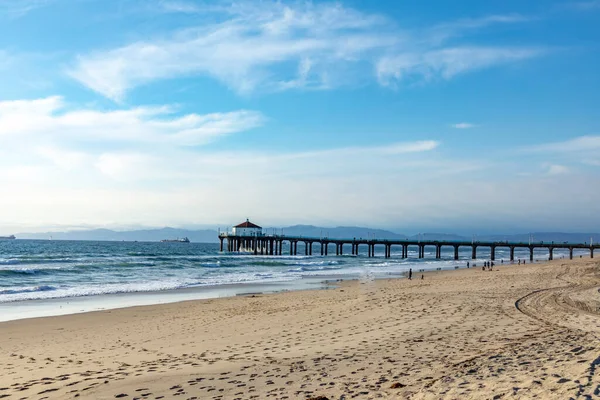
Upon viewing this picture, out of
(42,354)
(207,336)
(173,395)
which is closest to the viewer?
(173,395)

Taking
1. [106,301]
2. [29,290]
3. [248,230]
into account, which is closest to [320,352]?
[106,301]

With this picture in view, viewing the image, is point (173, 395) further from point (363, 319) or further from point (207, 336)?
point (363, 319)

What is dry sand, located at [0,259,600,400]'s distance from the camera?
249 inches

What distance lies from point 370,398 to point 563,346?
4168 mm

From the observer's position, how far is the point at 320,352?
8.73 m

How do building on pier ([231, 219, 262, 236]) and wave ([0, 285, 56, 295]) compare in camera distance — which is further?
building on pier ([231, 219, 262, 236])

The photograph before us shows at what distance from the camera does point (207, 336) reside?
36.5ft

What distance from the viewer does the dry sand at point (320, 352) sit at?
20.8ft

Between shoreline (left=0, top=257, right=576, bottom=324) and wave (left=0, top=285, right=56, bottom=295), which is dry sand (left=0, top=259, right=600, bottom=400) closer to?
shoreline (left=0, top=257, right=576, bottom=324)

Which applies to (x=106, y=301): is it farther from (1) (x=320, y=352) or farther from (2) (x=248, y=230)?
(2) (x=248, y=230)

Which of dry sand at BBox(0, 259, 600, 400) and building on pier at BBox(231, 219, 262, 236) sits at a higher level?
building on pier at BBox(231, 219, 262, 236)

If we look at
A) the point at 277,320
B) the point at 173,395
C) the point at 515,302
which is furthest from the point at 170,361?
the point at 515,302

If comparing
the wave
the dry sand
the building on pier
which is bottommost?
the wave

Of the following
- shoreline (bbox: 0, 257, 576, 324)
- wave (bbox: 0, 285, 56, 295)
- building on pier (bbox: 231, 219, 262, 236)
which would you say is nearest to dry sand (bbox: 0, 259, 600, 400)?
shoreline (bbox: 0, 257, 576, 324)
